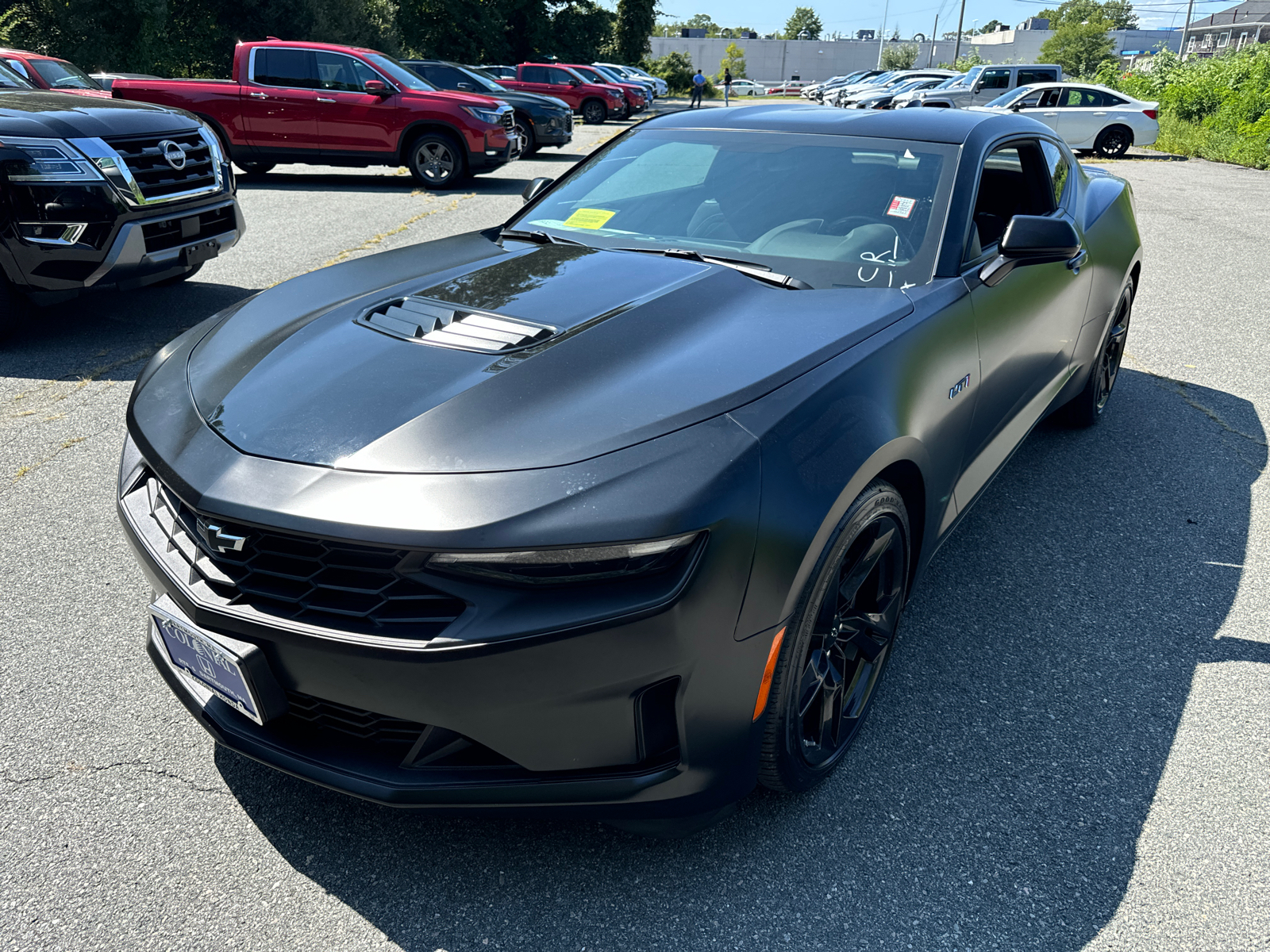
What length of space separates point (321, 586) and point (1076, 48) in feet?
300

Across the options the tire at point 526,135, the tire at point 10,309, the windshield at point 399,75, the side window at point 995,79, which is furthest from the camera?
the side window at point 995,79

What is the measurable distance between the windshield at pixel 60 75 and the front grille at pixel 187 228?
2.72 m

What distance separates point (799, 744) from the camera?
209 cm

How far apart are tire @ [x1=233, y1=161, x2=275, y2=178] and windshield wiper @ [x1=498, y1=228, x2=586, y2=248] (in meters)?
10.7

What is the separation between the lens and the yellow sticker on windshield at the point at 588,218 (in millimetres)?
3221

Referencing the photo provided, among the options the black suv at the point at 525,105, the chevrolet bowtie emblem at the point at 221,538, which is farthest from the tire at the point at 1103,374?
the black suv at the point at 525,105

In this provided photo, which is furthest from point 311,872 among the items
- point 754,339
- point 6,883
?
point 754,339

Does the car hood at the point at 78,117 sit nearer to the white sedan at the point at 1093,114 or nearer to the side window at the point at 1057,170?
the side window at the point at 1057,170

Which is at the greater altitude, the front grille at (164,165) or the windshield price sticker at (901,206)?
the windshield price sticker at (901,206)

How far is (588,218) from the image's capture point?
327cm

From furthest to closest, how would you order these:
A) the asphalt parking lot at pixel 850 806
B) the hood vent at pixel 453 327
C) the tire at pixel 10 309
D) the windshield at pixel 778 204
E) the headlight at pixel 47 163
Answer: the tire at pixel 10 309 < the headlight at pixel 47 163 < the windshield at pixel 778 204 < the hood vent at pixel 453 327 < the asphalt parking lot at pixel 850 806

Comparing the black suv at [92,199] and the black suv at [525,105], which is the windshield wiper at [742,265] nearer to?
the black suv at [92,199]

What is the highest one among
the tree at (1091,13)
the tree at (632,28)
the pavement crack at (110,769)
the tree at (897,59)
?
the tree at (1091,13)

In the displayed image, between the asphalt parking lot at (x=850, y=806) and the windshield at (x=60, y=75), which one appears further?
the windshield at (x=60, y=75)
